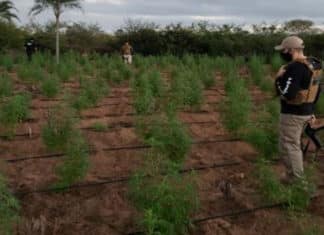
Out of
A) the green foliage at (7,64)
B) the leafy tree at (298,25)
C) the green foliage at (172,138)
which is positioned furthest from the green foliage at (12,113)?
the leafy tree at (298,25)

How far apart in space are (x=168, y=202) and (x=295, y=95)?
5.80 feet

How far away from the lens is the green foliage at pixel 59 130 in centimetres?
592

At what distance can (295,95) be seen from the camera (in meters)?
5.23

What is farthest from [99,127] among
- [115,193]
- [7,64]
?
[7,64]

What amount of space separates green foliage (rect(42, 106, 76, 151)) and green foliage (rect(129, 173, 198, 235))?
1730 millimetres

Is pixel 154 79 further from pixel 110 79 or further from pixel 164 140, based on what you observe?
pixel 164 140

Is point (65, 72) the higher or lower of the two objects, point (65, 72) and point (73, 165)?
the lower

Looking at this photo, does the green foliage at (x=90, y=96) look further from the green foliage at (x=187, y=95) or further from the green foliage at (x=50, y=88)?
the green foliage at (x=187, y=95)

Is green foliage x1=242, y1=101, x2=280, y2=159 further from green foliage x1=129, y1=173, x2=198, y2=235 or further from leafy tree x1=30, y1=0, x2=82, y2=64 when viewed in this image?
leafy tree x1=30, y1=0, x2=82, y2=64

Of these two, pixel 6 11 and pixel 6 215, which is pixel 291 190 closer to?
pixel 6 215

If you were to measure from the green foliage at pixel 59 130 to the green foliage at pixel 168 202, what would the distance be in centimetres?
173

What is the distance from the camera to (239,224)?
488 centimetres

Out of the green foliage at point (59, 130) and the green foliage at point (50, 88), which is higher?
the green foliage at point (59, 130)

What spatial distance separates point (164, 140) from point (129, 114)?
134 inches
